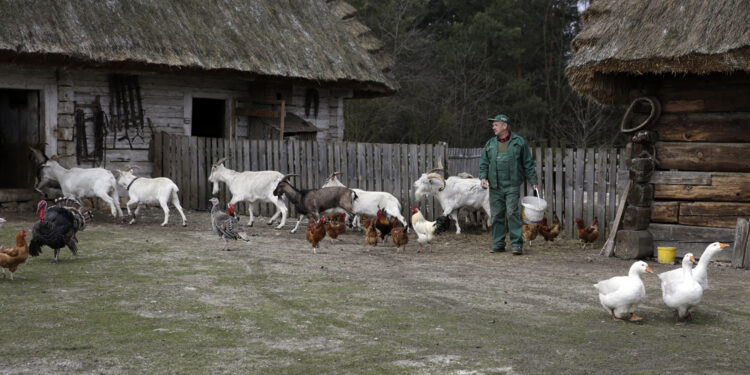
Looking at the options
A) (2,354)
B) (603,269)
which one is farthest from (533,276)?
(2,354)

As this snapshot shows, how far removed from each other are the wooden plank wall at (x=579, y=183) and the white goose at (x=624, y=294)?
17.9ft

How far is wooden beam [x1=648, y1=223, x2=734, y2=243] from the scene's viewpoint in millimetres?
10570

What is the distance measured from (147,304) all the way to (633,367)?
4.36m

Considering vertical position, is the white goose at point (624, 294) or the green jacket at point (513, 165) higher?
the green jacket at point (513, 165)

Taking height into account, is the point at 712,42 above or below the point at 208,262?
above

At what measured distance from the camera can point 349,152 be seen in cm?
1528

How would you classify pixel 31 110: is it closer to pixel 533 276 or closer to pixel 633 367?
pixel 533 276

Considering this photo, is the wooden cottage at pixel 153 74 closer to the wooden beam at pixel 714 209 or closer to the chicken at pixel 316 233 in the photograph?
the chicken at pixel 316 233

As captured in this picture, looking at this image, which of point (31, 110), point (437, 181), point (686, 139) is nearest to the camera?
point (686, 139)

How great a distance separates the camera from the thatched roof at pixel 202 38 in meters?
15.1

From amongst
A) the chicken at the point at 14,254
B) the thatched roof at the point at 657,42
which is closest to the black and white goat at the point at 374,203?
the thatched roof at the point at 657,42

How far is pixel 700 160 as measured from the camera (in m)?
10.8

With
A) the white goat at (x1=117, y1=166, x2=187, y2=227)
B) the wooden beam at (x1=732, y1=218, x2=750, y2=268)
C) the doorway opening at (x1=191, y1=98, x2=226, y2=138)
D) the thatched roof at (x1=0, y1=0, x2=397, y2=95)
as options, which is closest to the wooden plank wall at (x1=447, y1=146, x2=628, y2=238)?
the wooden beam at (x1=732, y1=218, x2=750, y2=268)

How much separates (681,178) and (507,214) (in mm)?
2506
